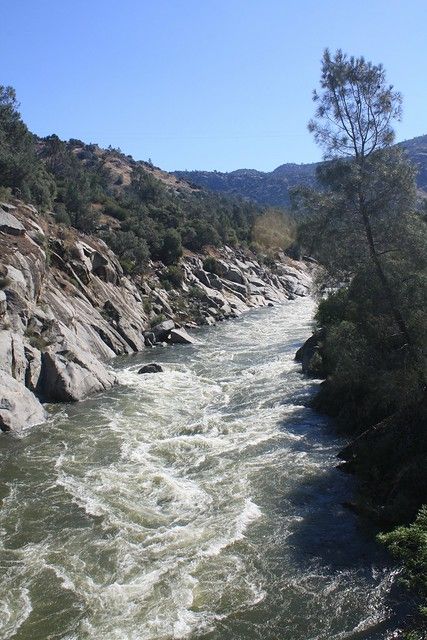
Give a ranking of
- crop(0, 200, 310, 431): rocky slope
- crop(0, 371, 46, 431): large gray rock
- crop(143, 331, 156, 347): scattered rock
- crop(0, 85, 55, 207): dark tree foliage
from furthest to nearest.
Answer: crop(0, 85, 55, 207): dark tree foliage → crop(143, 331, 156, 347): scattered rock → crop(0, 200, 310, 431): rocky slope → crop(0, 371, 46, 431): large gray rock

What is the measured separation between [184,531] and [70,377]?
14.2 metres

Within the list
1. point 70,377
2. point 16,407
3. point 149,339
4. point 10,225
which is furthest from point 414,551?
point 149,339

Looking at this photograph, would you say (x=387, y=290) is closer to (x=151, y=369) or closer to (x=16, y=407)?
(x=16, y=407)

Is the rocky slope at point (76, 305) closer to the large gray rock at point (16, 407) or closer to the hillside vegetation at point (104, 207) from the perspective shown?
the large gray rock at point (16, 407)

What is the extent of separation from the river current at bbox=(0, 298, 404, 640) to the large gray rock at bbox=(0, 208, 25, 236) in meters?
16.4

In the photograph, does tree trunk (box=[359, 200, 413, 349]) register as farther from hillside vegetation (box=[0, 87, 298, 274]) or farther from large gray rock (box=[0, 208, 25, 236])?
hillside vegetation (box=[0, 87, 298, 274])

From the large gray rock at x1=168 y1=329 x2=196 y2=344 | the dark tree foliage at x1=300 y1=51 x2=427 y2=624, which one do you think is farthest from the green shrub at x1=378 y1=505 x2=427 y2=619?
the large gray rock at x1=168 y1=329 x2=196 y2=344

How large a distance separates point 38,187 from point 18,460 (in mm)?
42585

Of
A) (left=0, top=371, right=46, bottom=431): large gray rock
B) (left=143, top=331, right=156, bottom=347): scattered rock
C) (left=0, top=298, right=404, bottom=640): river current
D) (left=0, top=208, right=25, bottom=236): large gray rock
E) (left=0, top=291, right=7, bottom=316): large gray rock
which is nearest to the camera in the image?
(left=0, top=298, right=404, bottom=640): river current

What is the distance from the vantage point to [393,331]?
669 inches

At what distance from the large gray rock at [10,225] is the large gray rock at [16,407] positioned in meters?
16.3

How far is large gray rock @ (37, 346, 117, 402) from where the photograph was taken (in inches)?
1005

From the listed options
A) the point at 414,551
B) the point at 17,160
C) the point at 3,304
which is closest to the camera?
the point at 414,551

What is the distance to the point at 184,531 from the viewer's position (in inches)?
545
